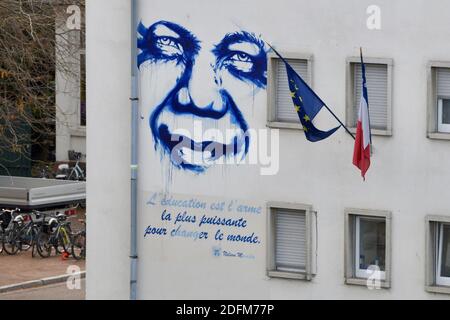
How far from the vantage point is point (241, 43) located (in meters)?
22.8

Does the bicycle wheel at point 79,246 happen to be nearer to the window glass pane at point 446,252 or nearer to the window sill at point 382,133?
the window sill at point 382,133

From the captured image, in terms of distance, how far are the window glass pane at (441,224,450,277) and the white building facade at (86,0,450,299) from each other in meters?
0.02

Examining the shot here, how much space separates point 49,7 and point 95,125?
36.3 feet

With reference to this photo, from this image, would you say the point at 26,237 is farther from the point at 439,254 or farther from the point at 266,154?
the point at 439,254

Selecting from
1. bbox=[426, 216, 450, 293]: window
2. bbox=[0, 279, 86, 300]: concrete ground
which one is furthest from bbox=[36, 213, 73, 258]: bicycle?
bbox=[426, 216, 450, 293]: window

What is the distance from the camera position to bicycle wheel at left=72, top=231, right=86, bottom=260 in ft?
114

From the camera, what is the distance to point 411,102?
2161 centimetres

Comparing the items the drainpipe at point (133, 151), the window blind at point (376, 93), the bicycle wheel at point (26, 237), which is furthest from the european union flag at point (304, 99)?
the bicycle wheel at point (26, 237)

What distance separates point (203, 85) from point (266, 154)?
4.57ft

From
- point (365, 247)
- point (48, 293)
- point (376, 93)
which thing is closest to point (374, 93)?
point (376, 93)
